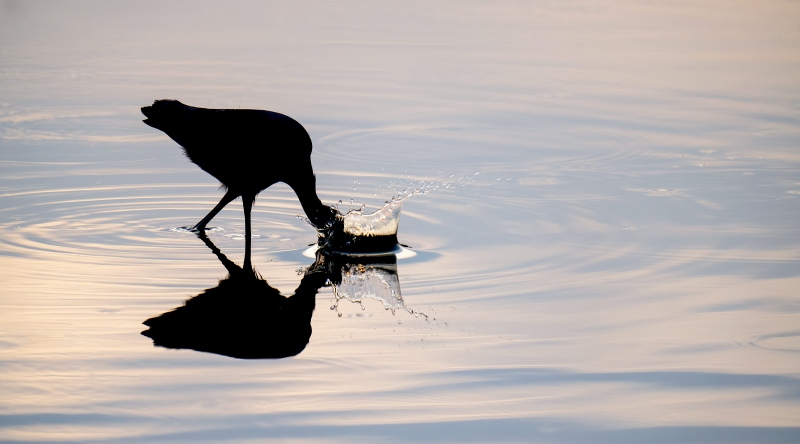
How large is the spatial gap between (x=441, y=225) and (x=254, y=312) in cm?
240

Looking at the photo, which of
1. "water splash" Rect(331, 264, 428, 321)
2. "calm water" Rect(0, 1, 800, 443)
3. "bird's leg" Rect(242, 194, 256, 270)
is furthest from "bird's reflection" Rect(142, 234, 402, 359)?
"bird's leg" Rect(242, 194, 256, 270)

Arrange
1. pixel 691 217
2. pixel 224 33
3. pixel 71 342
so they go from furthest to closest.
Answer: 1. pixel 224 33
2. pixel 691 217
3. pixel 71 342

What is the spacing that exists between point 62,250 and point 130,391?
273cm

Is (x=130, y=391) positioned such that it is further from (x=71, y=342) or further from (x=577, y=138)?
(x=577, y=138)

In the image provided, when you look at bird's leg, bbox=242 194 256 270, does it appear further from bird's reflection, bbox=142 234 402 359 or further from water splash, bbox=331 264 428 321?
water splash, bbox=331 264 428 321

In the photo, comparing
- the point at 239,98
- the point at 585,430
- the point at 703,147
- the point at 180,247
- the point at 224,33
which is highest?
the point at 224,33

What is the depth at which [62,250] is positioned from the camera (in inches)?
313

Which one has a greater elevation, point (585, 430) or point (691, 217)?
point (691, 217)

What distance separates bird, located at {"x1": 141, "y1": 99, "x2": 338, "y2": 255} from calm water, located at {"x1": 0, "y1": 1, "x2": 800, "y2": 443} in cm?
36

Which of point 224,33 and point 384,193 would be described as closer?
point 384,193

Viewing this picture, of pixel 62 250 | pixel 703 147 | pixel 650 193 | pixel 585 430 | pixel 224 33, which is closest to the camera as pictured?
pixel 585 430

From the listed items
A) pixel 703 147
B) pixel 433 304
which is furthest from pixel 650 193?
pixel 433 304

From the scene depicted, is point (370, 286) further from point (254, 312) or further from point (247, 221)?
point (247, 221)

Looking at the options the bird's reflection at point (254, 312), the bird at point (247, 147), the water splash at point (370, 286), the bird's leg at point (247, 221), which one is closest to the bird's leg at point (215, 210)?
the bird at point (247, 147)
